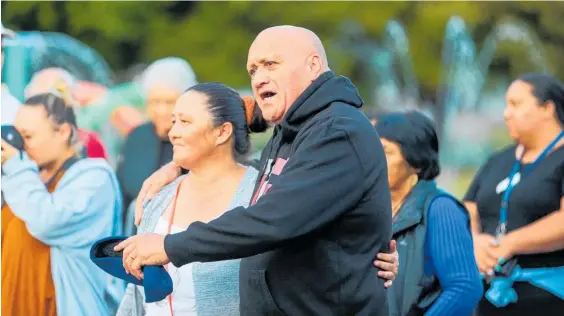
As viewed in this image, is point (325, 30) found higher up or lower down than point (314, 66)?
higher up

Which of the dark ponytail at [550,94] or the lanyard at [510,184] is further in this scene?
the dark ponytail at [550,94]

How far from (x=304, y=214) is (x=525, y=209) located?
9.59 ft

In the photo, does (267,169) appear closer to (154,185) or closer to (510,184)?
(154,185)

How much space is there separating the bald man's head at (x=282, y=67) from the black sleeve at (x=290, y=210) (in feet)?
0.87

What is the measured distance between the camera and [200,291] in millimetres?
3973

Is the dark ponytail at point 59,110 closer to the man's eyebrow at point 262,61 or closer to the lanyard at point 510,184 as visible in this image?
the man's eyebrow at point 262,61

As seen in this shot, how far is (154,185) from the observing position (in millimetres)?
4496

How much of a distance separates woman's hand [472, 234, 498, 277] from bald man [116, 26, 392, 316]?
2.43 meters

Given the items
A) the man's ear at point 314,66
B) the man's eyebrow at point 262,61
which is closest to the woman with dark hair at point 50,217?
the man's eyebrow at point 262,61

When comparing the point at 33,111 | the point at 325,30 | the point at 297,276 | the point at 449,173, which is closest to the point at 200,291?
the point at 297,276

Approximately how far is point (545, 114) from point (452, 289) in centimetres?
204

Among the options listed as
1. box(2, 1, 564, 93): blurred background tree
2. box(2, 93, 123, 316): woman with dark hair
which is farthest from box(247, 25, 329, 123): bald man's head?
box(2, 1, 564, 93): blurred background tree

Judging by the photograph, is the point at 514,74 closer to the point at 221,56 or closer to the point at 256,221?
the point at 221,56

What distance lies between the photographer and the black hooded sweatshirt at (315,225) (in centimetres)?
311
